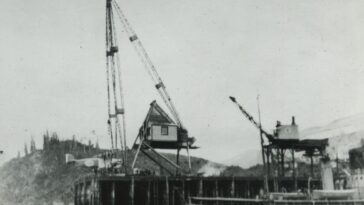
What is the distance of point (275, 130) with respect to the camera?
2132 inches

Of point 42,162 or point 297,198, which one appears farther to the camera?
point 42,162

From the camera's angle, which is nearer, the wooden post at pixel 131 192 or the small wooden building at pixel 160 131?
the wooden post at pixel 131 192

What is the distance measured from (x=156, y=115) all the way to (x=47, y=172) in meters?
102

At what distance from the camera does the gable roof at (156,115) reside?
4944cm

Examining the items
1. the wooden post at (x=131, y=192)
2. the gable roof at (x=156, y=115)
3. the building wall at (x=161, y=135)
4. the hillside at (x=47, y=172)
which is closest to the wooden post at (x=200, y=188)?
the wooden post at (x=131, y=192)

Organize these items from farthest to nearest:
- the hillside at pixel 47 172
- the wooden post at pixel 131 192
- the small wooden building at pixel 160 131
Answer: the hillside at pixel 47 172 → the small wooden building at pixel 160 131 → the wooden post at pixel 131 192

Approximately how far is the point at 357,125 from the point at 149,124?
27.4 m

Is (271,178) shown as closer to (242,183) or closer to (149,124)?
(242,183)

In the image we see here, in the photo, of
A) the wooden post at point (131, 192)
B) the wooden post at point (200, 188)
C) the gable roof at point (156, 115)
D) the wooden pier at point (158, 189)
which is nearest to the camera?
the wooden pier at point (158, 189)

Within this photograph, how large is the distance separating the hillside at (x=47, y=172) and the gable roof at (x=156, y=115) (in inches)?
2760

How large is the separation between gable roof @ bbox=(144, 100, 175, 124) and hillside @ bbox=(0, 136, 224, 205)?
230 ft

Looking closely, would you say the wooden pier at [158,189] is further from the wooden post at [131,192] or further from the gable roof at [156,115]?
the gable roof at [156,115]

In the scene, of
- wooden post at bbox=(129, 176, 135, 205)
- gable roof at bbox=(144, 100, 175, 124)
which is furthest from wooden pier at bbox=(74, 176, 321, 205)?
gable roof at bbox=(144, 100, 175, 124)

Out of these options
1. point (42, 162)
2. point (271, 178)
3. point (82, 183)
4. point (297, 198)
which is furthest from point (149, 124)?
point (42, 162)
